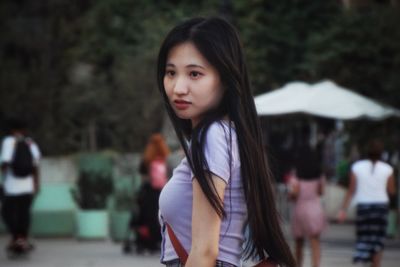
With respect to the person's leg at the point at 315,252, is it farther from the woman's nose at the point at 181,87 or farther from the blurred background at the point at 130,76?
the woman's nose at the point at 181,87

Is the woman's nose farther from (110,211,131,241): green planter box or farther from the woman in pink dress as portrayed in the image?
(110,211,131,241): green planter box

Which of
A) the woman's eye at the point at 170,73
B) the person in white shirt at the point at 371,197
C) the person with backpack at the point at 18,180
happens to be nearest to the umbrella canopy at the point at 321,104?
the person with backpack at the point at 18,180

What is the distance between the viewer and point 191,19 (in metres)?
3.68

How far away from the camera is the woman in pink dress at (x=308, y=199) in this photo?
44.9ft

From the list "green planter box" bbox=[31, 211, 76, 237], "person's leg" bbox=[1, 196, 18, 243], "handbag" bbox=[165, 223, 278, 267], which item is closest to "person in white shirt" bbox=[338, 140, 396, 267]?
"person's leg" bbox=[1, 196, 18, 243]

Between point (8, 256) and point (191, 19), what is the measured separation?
12.7m

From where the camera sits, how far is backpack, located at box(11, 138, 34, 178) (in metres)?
15.6

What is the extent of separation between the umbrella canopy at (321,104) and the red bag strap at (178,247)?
15008 millimetres

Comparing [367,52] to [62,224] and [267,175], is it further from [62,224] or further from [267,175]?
[267,175]

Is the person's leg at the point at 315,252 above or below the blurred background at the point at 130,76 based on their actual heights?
below

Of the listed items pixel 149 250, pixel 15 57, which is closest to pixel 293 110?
pixel 149 250

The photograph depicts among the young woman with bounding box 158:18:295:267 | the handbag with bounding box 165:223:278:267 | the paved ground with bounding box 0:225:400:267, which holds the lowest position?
the paved ground with bounding box 0:225:400:267

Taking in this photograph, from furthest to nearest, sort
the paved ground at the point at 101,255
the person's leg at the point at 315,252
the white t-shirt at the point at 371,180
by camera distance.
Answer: the paved ground at the point at 101,255 < the person's leg at the point at 315,252 < the white t-shirt at the point at 371,180

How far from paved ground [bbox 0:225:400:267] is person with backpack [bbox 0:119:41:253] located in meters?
0.42
